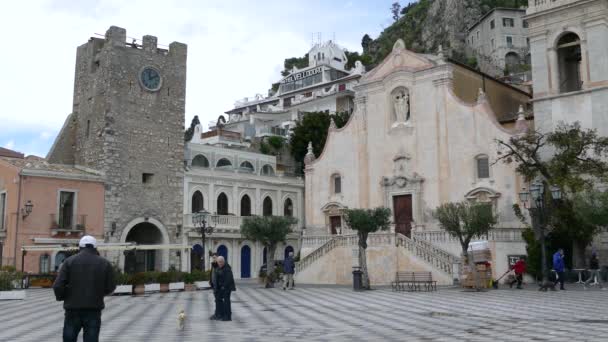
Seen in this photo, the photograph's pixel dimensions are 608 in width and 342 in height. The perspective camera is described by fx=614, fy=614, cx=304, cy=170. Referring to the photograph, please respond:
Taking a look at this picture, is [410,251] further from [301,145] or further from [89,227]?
[301,145]

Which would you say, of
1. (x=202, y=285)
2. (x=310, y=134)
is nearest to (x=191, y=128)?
(x=310, y=134)

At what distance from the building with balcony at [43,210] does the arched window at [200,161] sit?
41.4 ft

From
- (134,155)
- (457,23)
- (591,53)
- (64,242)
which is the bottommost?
(64,242)

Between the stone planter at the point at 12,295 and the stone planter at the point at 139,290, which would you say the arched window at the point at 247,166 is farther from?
the stone planter at the point at 12,295

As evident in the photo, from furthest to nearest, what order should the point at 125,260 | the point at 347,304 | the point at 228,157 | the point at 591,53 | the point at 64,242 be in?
the point at 228,157 → the point at 125,260 → the point at 64,242 → the point at 591,53 → the point at 347,304

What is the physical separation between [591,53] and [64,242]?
30174mm

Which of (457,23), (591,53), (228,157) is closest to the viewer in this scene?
(591,53)

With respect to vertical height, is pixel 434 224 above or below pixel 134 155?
below

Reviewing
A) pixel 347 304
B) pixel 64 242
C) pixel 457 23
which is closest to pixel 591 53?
pixel 347 304

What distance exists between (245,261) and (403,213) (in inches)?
543

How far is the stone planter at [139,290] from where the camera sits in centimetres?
2642

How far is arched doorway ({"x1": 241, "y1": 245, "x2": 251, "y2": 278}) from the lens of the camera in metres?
45.4

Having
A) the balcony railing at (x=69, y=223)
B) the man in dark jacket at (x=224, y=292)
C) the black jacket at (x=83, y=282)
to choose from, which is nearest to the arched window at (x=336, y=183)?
the balcony railing at (x=69, y=223)

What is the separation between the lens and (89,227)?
36281mm
